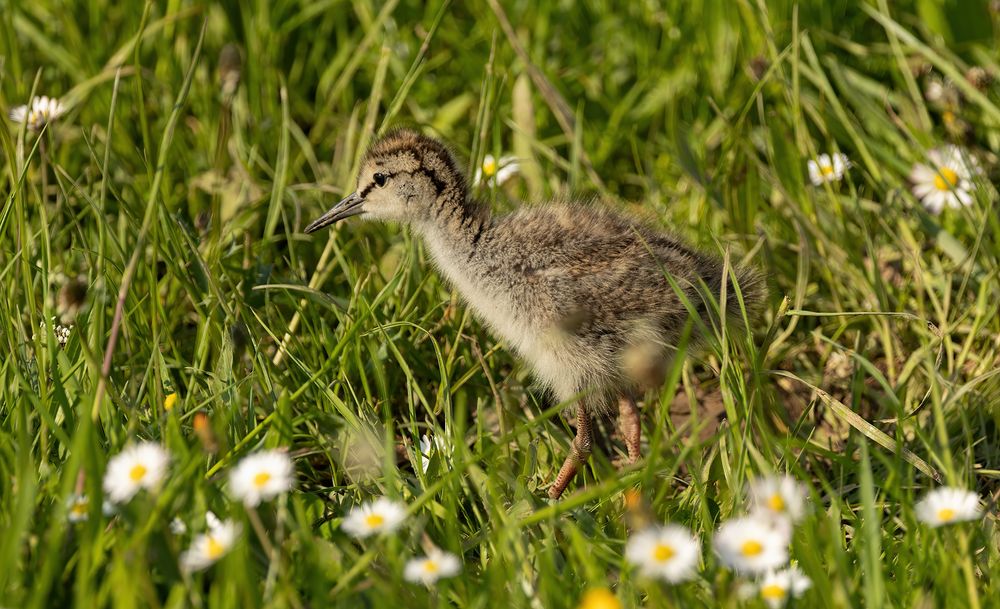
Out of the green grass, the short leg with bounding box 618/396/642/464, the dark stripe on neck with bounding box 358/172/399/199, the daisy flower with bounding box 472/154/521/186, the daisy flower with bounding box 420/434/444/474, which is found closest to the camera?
the green grass

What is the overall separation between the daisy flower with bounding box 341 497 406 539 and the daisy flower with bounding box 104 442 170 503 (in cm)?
36

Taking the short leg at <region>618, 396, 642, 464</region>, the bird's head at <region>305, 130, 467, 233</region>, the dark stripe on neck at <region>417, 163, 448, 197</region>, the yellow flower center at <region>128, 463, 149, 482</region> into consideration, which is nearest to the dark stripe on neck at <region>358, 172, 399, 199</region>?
the bird's head at <region>305, 130, 467, 233</region>

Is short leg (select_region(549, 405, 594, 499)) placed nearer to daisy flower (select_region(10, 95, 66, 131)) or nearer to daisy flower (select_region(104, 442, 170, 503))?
daisy flower (select_region(104, 442, 170, 503))

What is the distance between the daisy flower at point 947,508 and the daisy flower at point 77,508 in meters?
1.54

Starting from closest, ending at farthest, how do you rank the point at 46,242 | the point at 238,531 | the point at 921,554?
the point at 238,531 < the point at 921,554 < the point at 46,242

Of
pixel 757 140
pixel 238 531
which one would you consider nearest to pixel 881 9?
pixel 757 140

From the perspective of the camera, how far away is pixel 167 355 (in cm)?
326

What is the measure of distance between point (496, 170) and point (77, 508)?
1.96 m

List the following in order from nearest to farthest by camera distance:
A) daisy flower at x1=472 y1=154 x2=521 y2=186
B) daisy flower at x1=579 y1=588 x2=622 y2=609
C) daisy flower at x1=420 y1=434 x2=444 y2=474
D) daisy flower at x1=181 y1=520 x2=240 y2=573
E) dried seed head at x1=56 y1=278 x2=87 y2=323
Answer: daisy flower at x1=579 y1=588 x2=622 y2=609 < daisy flower at x1=181 y1=520 x2=240 y2=573 < daisy flower at x1=420 y1=434 x2=444 y2=474 < dried seed head at x1=56 y1=278 x2=87 y2=323 < daisy flower at x1=472 y1=154 x2=521 y2=186

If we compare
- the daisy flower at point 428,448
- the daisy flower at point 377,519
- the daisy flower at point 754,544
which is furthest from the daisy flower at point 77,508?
the daisy flower at point 754,544

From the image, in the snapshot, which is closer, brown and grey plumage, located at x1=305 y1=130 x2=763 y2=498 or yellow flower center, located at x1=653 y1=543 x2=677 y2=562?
yellow flower center, located at x1=653 y1=543 x2=677 y2=562

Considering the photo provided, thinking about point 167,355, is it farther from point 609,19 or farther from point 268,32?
point 609,19

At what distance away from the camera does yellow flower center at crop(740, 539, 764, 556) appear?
1.99 metres

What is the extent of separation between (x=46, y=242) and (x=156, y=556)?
1175mm
